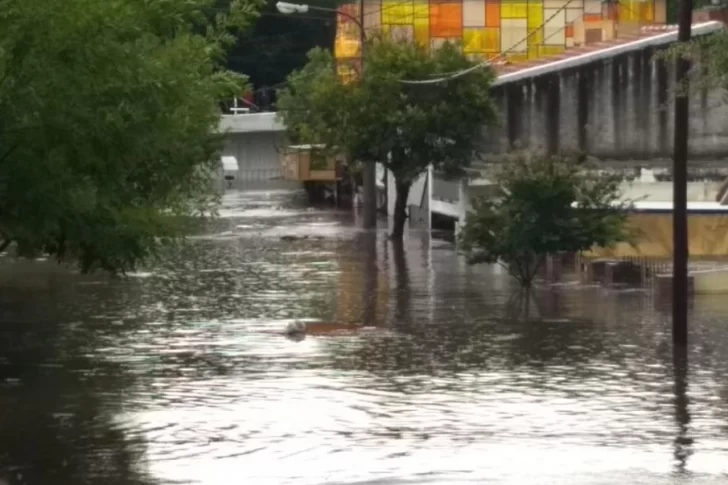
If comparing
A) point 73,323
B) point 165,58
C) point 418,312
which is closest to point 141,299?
point 73,323

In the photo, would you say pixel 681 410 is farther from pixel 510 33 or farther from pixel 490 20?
A: pixel 510 33

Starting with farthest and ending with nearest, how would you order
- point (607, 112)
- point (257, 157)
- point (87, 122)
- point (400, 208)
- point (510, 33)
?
1. point (257, 157)
2. point (510, 33)
3. point (400, 208)
4. point (607, 112)
5. point (87, 122)

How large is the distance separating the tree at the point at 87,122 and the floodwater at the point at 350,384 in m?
1.89

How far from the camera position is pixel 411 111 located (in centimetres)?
4312

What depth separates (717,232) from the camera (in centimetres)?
3612

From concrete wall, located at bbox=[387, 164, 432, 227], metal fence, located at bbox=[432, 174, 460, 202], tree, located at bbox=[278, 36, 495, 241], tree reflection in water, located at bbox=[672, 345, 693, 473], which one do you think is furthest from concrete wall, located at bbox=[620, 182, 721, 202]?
tree reflection in water, located at bbox=[672, 345, 693, 473]

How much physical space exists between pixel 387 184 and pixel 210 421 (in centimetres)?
4434

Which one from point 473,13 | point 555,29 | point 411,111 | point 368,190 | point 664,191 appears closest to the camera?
point 664,191

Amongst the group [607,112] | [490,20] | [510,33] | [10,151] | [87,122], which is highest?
[490,20]

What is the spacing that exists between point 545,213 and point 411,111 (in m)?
11.8

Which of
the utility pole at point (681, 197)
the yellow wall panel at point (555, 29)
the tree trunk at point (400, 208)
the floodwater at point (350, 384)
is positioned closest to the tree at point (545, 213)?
the floodwater at point (350, 384)

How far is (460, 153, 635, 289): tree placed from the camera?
3158 cm

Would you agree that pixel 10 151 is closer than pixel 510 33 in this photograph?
Yes

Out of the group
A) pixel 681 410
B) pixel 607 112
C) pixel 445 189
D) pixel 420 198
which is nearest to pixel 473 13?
pixel 420 198
